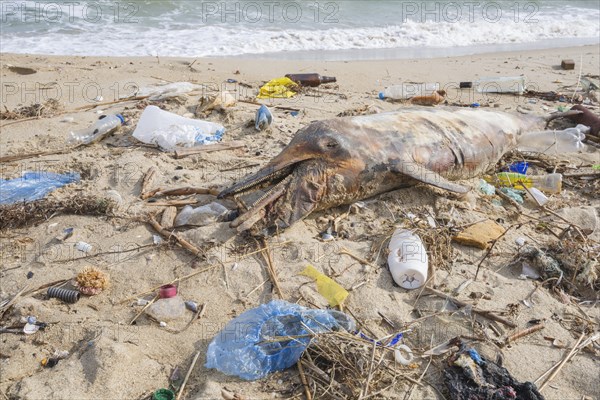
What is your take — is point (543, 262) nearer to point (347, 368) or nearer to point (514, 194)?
point (514, 194)

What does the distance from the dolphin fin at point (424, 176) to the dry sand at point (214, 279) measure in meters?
0.19

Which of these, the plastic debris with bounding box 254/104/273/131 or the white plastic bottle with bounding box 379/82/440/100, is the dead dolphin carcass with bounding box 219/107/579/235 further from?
the white plastic bottle with bounding box 379/82/440/100

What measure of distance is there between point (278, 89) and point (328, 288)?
3648mm

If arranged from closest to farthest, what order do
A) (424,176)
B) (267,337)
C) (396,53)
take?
(267,337) → (424,176) → (396,53)

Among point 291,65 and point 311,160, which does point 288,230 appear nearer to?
point 311,160

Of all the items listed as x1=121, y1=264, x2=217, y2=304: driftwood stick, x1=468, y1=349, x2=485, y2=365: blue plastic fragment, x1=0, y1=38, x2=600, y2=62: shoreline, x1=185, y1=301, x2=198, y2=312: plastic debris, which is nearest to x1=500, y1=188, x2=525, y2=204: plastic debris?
x1=468, y1=349, x2=485, y2=365: blue plastic fragment

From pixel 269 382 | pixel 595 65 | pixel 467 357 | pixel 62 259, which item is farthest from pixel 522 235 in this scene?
pixel 595 65

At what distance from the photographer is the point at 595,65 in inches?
324

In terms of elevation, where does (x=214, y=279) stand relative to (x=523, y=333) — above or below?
above

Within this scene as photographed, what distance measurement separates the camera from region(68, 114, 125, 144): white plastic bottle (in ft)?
16.3

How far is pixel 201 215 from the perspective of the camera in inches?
148

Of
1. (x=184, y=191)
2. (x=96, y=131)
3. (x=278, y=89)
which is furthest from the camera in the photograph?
(x=278, y=89)

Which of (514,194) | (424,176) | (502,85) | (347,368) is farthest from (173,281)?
(502,85)

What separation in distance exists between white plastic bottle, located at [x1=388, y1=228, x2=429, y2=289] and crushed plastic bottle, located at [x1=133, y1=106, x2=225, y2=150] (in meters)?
2.21
